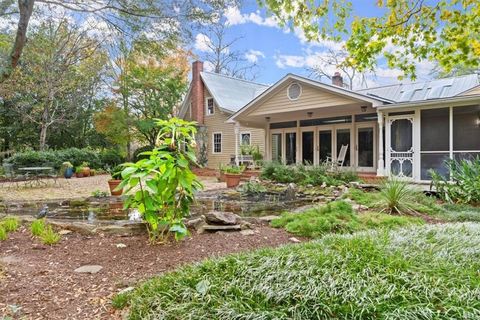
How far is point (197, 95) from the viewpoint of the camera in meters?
19.2

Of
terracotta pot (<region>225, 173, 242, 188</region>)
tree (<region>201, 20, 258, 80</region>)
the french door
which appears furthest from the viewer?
tree (<region>201, 20, 258, 80</region>)

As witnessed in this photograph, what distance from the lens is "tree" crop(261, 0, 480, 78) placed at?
4.61 m

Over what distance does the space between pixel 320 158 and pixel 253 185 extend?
530 centimetres

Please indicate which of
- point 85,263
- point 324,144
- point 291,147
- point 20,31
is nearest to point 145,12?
point 20,31

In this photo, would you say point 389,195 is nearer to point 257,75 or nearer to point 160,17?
point 160,17

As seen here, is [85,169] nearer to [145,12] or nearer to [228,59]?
[145,12]

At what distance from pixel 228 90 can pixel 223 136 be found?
124 inches

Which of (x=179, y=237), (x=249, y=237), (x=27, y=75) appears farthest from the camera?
(x=27, y=75)

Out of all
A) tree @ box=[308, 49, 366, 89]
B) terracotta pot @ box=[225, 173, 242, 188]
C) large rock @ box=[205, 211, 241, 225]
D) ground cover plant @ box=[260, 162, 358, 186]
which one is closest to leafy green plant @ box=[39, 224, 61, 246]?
large rock @ box=[205, 211, 241, 225]

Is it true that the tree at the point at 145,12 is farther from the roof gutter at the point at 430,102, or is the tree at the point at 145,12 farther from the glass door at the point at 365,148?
the glass door at the point at 365,148

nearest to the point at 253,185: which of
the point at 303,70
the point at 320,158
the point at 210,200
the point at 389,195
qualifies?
the point at 210,200

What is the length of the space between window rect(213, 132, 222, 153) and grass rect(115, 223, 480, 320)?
1606 cm

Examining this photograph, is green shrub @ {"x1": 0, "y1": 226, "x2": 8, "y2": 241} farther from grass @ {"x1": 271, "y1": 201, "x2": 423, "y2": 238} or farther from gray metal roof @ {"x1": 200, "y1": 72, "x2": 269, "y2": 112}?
gray metal roof @ {"x1": 200, "y1": 72, "x2": 269, "y2": 112}

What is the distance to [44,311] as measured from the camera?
2367mm
